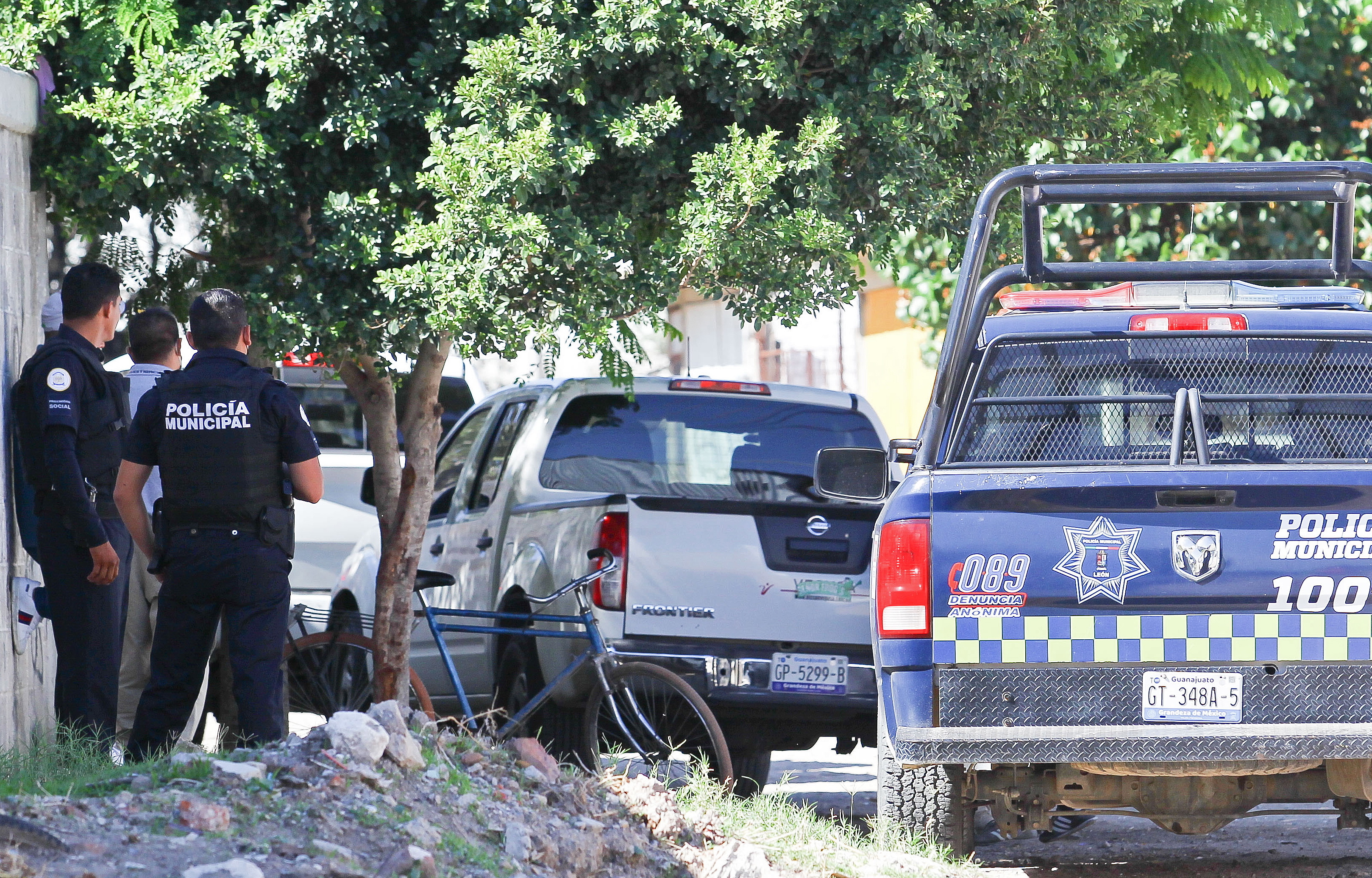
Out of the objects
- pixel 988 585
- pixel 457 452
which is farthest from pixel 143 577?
pixel 988 585

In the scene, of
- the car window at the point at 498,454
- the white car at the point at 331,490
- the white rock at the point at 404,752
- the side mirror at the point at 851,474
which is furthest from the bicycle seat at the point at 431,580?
the white car at the point at 331,490

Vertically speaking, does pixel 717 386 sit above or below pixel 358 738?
above

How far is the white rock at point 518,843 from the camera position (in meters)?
4.66

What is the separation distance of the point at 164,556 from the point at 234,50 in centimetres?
212

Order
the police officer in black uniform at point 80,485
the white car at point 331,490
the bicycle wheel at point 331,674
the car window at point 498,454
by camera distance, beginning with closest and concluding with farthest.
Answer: the police officer in black uniform at point 80,485 < the bicycle wheel at point 331,674 < the car window at point 498,454 < the white car at point 331,490

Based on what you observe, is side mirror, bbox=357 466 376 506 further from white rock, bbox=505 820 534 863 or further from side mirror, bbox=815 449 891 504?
white rock, bbox=505 820 534 863

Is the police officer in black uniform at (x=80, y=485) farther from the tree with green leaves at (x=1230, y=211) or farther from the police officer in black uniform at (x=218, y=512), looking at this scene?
the tree with green leaves at (x=1230, y=211)

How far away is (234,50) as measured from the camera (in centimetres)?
658

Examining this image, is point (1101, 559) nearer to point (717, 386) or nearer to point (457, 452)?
point (717, 386)

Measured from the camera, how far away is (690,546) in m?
7.18

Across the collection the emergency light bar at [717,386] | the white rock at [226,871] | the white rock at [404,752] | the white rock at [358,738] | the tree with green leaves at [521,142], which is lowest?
the white rock at [226,871]

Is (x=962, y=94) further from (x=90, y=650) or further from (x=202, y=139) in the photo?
(x=90, y=650)

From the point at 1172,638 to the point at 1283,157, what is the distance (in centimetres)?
1117

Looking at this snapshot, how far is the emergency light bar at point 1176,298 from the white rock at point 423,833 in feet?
10.1
